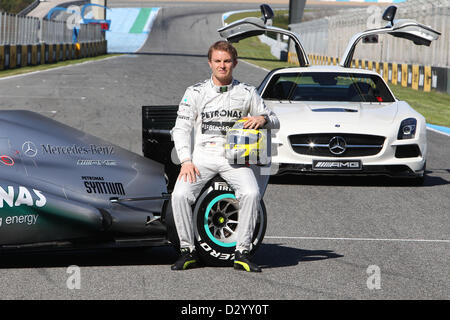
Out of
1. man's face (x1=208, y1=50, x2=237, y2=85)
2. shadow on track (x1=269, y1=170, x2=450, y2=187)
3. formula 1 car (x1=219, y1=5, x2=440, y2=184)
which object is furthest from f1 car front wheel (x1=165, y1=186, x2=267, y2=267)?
shadow on track (x1=269, y1=170, x2=450, y2=187)

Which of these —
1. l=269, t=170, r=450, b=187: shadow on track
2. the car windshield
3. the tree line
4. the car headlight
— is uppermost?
the tree line

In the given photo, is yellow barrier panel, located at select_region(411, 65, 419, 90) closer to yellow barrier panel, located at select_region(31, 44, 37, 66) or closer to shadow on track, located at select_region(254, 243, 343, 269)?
yellow barrier panel, located at select_region(31, 44, 37, 66)

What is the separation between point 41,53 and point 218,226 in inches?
1373

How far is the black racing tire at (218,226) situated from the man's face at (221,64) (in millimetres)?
755

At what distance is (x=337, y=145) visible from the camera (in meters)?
10.7

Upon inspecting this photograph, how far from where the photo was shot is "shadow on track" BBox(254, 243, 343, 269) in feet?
21.2

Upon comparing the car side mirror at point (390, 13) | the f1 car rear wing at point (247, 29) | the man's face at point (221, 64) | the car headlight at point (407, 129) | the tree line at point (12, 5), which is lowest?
the car headlight at point (407, 129)

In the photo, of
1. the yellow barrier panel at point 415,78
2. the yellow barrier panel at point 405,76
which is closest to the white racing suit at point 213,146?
the yellow barrier panel at point 415,78

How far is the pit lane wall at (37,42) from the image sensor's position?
3394 cm

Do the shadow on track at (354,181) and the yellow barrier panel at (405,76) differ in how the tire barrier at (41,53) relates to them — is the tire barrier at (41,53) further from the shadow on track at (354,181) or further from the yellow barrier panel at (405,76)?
the shadow on track at (354,181)

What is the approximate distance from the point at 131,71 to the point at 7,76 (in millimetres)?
6911

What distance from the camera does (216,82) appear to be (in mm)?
6168

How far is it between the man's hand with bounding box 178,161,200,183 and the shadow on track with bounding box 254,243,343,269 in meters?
0.85

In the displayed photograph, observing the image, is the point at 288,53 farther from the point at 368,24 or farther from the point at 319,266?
the point at 319,266
